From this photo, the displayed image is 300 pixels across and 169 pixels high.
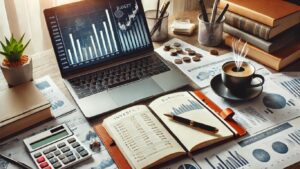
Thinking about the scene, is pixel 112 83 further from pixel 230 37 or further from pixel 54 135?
pixel 230 37

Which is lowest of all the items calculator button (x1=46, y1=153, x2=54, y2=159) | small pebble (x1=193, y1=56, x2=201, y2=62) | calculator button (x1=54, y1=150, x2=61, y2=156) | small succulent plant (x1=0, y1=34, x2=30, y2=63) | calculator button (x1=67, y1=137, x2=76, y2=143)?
calculator button (x1=46, y1=153, x2=54, y2=159)

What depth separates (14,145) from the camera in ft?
3.07

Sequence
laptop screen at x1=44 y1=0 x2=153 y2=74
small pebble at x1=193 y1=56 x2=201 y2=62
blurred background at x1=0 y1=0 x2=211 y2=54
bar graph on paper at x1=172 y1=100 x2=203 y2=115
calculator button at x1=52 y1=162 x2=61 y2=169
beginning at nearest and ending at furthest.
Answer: calculator button at x1=52 y1=162 x2=61 y2=169 < bar graph on paper at x1=172 y1=100 x2=203 y2=115 < laptop screen at x1=44 y1=0 x2=153 y2=74 < small pebble at x1=193 y1=56 x2=201 y2=62 < blurred background at x1=0 y1=0 x2=211 y2=54

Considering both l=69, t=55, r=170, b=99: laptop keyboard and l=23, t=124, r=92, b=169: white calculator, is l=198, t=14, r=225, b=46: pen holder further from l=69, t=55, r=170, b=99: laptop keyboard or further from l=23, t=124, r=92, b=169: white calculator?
l=23, t=124, r=92, b=169: white calculator

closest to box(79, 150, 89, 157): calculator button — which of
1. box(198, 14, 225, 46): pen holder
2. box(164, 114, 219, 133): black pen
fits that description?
box(164, 114, 219, 133): black pen

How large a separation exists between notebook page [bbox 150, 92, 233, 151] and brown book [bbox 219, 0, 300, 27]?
34 cm

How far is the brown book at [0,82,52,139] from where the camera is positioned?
947mm

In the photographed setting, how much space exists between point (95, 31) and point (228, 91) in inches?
16.3

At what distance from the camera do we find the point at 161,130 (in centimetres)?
94

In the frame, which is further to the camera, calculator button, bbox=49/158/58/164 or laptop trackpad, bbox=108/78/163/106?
laptop trackpad, bbox=108/78/163/106

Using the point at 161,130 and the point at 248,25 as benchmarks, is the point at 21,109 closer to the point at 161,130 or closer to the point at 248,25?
the point at 161,130

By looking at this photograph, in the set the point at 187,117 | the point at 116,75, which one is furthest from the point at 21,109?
A: the point at 187,117

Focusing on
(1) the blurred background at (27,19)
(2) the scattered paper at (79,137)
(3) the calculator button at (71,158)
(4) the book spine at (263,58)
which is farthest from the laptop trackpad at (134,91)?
(1) the blurred background at (27,19)

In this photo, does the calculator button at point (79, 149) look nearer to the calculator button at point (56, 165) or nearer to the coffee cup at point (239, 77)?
the calculator button at point (56, 165)
